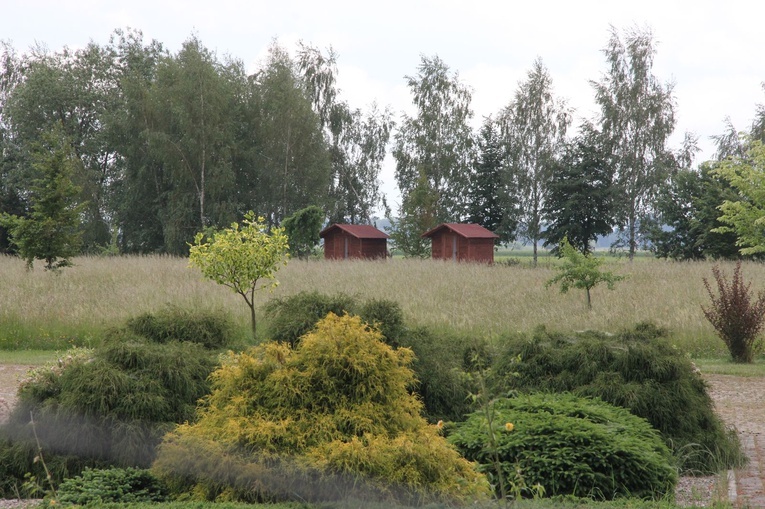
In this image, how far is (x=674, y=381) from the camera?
22.7 feet

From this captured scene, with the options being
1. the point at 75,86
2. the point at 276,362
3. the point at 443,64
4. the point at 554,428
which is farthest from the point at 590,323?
the point at 75,86

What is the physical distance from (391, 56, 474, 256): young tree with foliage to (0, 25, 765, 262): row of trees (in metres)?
0.09

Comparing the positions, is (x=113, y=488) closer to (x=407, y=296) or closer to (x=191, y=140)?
(x=407, y=296)

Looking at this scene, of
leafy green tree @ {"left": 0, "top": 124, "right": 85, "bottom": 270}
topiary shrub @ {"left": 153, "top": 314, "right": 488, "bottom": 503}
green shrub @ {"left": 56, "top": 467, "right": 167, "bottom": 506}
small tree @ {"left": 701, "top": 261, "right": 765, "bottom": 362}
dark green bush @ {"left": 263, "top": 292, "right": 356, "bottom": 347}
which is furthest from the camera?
leafy green tree @ {"left": 0, "top": 124, "right": 85, "bottom": 270}

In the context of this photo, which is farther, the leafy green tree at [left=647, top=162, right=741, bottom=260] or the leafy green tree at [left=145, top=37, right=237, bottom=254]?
the leafy green tree at [left=145, top=37, right=237, bottom=254]

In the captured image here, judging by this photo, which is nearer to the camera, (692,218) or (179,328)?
(179,328)

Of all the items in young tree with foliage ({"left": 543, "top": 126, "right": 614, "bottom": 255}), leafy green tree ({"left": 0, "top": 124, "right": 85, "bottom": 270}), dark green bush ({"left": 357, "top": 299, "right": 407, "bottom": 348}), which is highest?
young tree with foliage ({"left": 543, "top": 126, "right": 614, "bottom": 255})

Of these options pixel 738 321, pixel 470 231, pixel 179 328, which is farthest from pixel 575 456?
pixel 470 231

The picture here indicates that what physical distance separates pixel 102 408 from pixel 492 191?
39.9 m

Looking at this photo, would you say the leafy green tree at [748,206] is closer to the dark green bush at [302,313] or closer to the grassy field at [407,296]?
the grassy field at [407,296]

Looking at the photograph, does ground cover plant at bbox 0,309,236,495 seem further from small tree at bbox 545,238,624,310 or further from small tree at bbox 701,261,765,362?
small tree at bbox 545,238,624,310

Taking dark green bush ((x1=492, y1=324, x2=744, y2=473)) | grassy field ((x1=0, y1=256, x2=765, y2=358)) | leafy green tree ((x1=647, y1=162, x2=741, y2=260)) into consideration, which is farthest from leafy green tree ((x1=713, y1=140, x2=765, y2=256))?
dark green bush ((x1=492, y1=324, x2=744, y2=473))

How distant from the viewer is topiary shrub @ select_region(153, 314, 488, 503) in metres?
4.46

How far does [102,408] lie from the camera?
5875 millimetres
